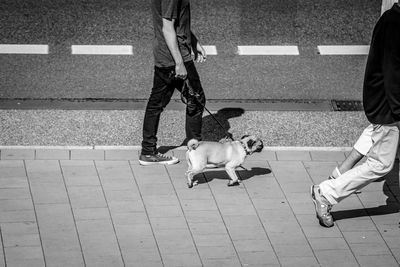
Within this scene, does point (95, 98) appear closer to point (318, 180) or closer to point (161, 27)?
point (161, 27)

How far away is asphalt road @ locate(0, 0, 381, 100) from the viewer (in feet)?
36.8

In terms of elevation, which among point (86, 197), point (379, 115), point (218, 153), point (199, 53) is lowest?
point (86, 197)

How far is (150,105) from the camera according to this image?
29.1ft

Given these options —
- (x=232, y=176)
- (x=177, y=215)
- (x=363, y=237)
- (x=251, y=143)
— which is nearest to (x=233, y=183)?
(x=232, y=176)

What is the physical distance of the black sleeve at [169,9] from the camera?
326 inches

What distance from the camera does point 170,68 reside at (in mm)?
8648

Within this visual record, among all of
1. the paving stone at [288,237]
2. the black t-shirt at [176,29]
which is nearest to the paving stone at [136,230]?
the paving stone at [288,237]

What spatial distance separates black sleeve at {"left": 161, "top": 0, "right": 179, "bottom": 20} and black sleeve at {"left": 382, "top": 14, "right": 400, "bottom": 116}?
1.98 metres

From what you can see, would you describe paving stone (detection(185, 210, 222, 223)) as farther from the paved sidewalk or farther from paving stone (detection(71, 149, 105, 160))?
paving stone (detection(71, 149, 105, 160))

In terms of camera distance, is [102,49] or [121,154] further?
[102,49]

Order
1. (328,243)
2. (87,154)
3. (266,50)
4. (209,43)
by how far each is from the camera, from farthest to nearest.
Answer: (209,43), (266,50), (87,154), (328,243)

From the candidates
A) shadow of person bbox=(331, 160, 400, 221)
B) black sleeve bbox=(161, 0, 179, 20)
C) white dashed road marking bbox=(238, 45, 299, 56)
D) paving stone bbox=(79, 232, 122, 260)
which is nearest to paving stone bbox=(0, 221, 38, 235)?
paving stone bbox=(79, 232, 122, 260)

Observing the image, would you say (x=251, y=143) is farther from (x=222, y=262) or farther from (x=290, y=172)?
(x=222, y=262)

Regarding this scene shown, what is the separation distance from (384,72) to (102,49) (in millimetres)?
5605
